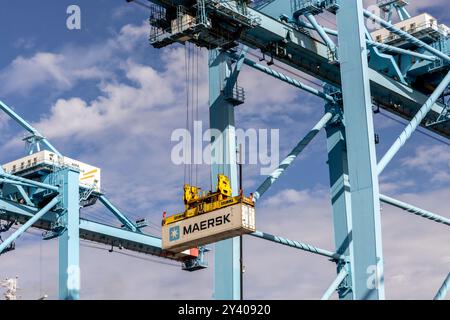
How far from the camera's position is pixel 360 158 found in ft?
112

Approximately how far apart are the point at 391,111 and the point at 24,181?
2133cm

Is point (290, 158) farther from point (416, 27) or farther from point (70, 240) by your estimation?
point (70, 240)

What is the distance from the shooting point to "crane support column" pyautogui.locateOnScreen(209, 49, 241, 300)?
35.5 meters

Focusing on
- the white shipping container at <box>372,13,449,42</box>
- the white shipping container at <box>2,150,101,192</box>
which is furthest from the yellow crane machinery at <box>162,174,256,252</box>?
the white shipping container at <box>2,150,101,192</box>

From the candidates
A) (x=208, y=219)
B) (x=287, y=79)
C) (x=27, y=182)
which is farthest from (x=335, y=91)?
(x=27, y=182)

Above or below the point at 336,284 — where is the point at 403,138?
above

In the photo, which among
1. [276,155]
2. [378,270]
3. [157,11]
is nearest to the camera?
[378,270]

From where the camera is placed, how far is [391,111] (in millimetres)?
44625

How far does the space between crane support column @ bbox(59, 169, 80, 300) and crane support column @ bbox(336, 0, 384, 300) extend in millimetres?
21554

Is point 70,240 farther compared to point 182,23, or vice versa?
point 70,240

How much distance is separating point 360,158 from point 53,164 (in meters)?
26.1

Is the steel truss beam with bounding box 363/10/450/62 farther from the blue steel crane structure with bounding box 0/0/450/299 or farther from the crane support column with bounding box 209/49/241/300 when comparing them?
the crane support column with bounding box 209/49/241/300
